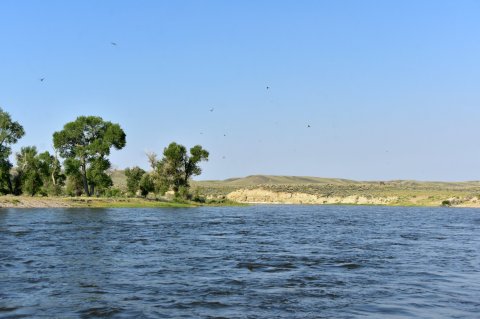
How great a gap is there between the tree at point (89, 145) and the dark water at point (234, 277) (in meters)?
63.7

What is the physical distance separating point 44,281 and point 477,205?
354 feet

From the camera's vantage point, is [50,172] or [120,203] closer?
[120,203]

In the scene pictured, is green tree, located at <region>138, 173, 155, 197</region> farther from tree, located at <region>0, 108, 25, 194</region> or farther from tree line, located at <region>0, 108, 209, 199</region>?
tree, located at <region>0, 108, 25, 194</region>

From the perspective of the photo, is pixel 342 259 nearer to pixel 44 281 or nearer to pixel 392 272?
pixel 392 272

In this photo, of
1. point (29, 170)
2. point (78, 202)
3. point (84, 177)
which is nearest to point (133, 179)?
point (84, 177)

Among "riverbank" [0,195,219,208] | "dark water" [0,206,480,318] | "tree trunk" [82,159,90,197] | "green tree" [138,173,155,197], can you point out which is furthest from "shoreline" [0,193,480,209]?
"dark water" [0,206,480,318]

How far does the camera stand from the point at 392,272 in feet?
71.5

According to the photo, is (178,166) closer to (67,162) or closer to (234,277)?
(67,162)

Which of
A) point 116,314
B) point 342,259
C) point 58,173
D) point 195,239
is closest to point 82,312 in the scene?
point 116,314

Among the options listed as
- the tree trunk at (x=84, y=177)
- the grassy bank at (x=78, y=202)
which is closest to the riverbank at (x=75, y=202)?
the grassy bank at (x=78, y=202)

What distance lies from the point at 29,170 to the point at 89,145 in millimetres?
12374

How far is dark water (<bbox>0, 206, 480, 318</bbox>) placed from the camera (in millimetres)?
14766

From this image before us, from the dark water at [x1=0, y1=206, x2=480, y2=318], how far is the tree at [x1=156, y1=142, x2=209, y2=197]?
79487mm

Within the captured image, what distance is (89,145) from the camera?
97.4 metres
